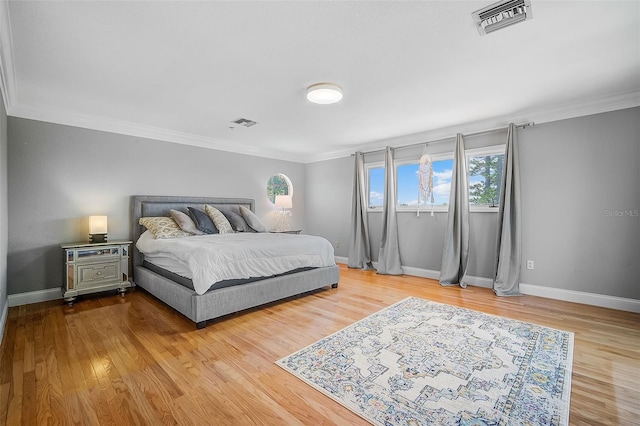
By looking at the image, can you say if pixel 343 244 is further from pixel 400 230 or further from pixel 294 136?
pixel 294 136

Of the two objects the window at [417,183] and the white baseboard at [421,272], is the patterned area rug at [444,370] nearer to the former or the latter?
the white baseboard at [421,272]

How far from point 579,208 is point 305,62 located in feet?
12.0

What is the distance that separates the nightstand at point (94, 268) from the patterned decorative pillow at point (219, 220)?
1160 millimetres

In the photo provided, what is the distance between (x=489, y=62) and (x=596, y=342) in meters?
2.54

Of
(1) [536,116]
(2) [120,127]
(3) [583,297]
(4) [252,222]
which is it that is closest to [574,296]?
(3) [583,297]

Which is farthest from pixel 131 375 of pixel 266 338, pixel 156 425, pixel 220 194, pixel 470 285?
pixel 470 285

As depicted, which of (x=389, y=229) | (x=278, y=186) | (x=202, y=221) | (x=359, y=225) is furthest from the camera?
(x=278, y=186)

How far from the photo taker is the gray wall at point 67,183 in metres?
3.29

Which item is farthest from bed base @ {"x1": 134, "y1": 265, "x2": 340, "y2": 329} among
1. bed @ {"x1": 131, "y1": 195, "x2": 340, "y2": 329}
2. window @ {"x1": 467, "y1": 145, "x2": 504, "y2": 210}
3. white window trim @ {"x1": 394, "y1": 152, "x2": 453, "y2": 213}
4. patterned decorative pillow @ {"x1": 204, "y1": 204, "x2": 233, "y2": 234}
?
window @ {"x1": 467, "y1": 145, "x2": 504, "y2": 210}

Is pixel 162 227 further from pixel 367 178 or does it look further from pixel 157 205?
pixel 367 178

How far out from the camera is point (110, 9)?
69.7 inches

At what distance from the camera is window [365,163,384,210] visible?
5.51 meters

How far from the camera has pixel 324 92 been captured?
284cm

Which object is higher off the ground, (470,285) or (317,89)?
(317,89)
